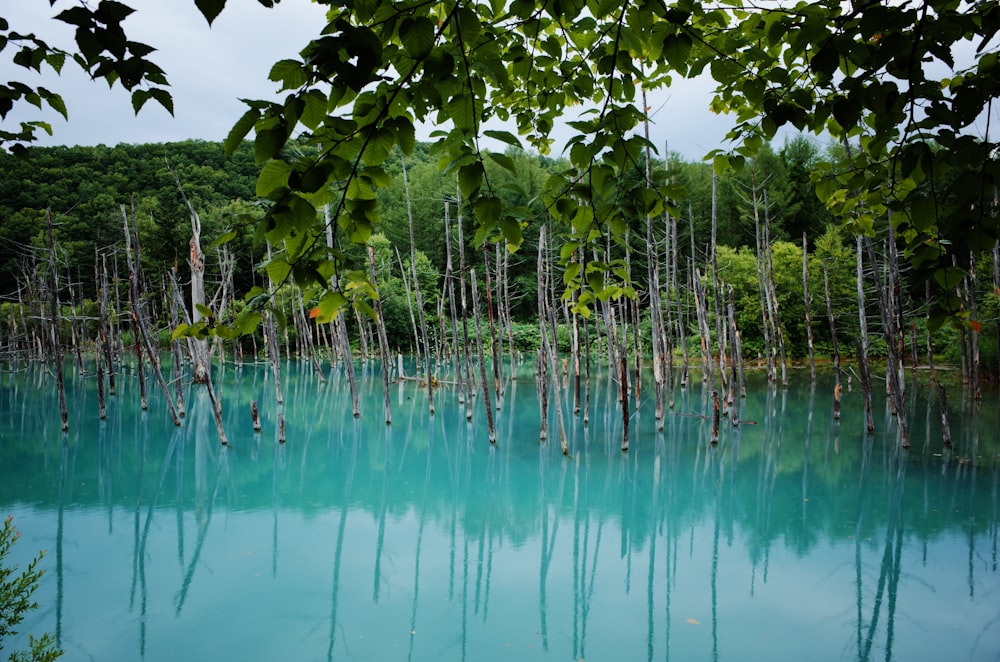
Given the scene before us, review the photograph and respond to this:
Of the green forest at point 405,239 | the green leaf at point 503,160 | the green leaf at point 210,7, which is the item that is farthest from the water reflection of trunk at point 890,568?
the green forest at point 405,239

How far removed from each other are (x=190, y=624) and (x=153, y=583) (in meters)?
1.11

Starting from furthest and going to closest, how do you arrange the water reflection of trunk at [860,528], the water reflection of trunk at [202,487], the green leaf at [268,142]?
the water reflection of trunk at [202,487]
the water reflection of trunk at [860,528]
the green leaf at [268,142]

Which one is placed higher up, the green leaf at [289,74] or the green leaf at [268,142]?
the green leaf at [289,74]

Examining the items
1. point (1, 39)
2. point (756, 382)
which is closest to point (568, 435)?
point (756, 382)

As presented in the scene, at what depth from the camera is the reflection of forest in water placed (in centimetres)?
516

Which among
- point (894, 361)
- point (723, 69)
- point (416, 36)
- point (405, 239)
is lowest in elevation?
point (894, 361)

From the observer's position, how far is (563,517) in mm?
7516

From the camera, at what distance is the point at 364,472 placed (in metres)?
9.95

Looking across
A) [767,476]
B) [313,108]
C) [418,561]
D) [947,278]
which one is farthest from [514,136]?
[767,476]

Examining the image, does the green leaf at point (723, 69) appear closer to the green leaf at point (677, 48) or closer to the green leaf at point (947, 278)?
the green leaf at point (677, 48)

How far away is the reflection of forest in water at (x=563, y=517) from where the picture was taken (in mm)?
5156

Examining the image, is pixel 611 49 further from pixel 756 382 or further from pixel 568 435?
pixel 756 382

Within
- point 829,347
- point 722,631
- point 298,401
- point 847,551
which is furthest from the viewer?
point 829,347

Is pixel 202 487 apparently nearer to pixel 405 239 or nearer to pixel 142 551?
pixel 142 551
